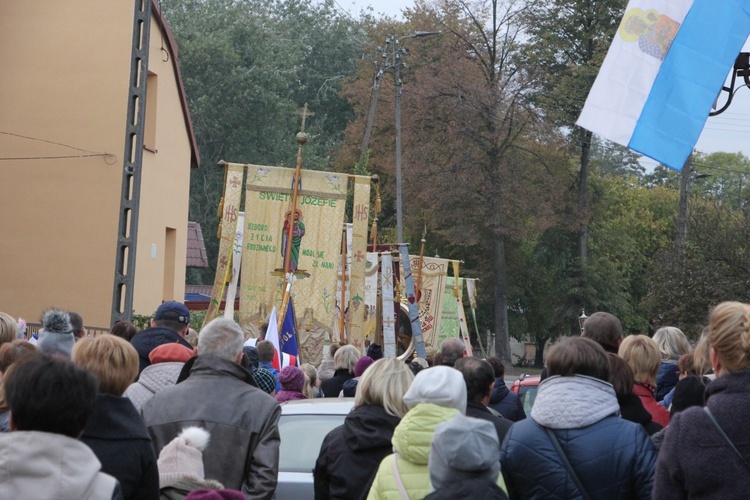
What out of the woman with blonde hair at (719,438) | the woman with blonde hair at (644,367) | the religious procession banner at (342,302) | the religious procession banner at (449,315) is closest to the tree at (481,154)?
the religious procession banner at (449,315)

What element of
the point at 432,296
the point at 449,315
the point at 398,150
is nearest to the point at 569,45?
the point at 449,315

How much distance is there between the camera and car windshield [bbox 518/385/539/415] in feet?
37.0

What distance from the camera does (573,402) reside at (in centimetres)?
437

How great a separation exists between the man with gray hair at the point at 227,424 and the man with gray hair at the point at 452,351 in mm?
3398

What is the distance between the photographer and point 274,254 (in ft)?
58.1

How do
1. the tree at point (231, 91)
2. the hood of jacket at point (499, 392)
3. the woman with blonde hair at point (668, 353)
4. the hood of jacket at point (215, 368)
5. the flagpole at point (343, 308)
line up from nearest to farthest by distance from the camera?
the hood of jacket at point (215, 368)
the woman with blonde hair at point (668, 353)
the hood of jacket at point (499, 392)
the flagpole at point (343, 308)
the tree at point (231, 91)

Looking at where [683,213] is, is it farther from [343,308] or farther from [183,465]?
[183,465]

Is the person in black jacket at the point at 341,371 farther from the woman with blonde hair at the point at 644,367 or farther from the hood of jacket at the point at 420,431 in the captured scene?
the hood of jacket at the point at 420,431

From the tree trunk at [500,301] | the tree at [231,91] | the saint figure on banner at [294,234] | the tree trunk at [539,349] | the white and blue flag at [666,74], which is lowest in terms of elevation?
the tree trunk at [539,349]

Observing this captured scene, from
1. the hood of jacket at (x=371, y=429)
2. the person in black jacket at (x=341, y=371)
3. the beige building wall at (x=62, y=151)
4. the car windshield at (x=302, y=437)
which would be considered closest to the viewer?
the hood of jacket at (x=371, y=429)

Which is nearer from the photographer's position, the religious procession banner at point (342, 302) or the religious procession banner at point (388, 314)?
the religious procession banner at point (388, 314)

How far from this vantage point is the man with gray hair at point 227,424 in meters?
5.01

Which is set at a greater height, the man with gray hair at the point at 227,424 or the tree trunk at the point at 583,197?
the tree trunk at the point at 583,197

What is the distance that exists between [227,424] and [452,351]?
3604 mm
